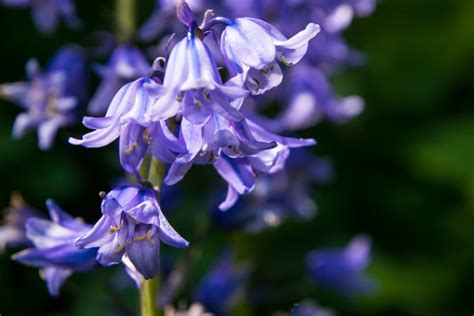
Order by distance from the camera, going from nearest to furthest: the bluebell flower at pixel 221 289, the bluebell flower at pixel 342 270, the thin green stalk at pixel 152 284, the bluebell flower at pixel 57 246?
the thin green stalk at pixel 152 284 → the bluebell flower at pixel 57 246 → the bluebell flower at pixel 221 289 → the bluebell flower at pixel 342 270

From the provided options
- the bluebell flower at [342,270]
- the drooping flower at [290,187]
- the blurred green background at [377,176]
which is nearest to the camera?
the drooping flower at [290,187]

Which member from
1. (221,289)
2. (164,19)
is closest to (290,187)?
(221,289)

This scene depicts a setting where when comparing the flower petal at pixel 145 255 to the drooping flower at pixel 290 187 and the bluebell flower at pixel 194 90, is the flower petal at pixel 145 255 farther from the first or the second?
the drooping flower at pixel 290 187

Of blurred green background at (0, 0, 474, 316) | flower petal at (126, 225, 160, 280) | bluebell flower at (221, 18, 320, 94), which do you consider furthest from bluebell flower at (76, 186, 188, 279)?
blurred green background at (0, 0, 474, 316)

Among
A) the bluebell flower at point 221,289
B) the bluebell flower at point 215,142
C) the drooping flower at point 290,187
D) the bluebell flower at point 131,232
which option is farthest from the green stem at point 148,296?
the drooping flower at point 290,187

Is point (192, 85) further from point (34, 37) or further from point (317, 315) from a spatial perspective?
point (34, 37)

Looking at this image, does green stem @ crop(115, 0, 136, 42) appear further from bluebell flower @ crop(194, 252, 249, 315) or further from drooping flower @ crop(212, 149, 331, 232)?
bluebell flower @ crop(194, 252, 249, 315)
